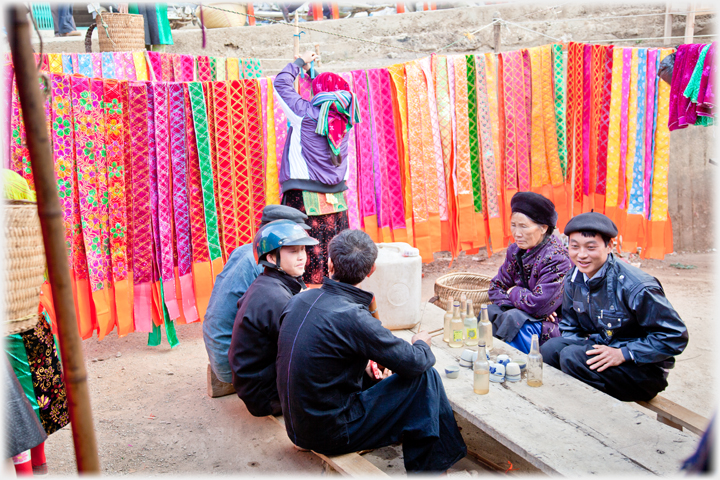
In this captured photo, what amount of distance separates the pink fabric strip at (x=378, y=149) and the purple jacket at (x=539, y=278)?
4.83 feet

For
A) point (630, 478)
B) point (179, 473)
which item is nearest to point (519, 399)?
point (630, 478)

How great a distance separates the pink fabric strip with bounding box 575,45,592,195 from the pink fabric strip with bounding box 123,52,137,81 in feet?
12.7

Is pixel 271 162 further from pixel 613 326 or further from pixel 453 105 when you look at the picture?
pixel 613 326

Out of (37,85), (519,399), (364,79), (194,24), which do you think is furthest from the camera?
(194,24)

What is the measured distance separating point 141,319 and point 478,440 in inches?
104

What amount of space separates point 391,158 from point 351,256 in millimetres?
2751

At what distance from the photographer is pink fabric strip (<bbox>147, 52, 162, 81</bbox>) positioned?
4574 mm

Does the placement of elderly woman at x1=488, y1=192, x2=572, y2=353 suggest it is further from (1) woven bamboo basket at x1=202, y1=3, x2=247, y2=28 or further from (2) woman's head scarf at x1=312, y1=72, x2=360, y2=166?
(1) woven bamboo basket at x1=202, y1=3, x2=247, y2=28

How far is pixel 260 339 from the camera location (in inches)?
107

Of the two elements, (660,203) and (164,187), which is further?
(660,203)

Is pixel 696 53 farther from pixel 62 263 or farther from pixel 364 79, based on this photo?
pixel 62 263

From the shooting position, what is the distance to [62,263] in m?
0.85

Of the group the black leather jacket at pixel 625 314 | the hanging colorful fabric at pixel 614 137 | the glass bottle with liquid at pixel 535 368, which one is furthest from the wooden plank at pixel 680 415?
the hanging colorful fabric at pixel 614 137

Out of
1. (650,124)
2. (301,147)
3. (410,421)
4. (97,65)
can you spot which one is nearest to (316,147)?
(301,147)
